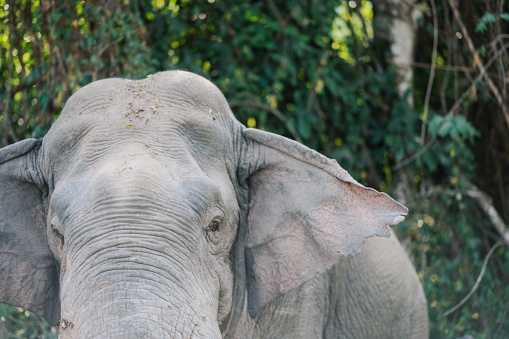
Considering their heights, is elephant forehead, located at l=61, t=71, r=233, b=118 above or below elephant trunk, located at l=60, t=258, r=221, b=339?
above

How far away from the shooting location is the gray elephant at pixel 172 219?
231 centimetres

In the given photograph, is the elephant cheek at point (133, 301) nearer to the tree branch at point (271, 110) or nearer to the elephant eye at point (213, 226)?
the elephant eye at point (213, 226)

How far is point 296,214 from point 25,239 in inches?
49.1

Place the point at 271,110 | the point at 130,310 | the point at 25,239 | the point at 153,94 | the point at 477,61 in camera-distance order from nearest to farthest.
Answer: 1. the point at 130,310
2. the point at 153,94
3. the point at 25,239
4. the point at 477,61
5. the point at 271,110

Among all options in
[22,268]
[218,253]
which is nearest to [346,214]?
[218,253]

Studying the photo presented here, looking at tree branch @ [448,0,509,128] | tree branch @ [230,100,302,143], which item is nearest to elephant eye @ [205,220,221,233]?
tree branch @ [230,100,302,143]

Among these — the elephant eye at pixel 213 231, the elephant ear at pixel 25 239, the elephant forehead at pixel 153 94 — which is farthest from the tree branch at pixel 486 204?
the elephant ear at pixel 25 239

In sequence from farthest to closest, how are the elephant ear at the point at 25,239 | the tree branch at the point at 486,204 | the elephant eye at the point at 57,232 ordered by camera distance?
the tree branch at the point at 486,204 < the elephant ear at the point at 25,239 < the elephant eye at the point at 57,232

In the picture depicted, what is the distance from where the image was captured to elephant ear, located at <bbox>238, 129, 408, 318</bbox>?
2.90 metres

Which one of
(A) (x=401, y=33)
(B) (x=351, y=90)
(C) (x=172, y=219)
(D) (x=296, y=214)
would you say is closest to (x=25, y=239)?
(C) (x=172, y=219)

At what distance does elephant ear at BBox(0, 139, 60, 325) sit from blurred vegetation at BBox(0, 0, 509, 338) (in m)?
2.00

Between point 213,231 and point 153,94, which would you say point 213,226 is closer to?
point 213,231

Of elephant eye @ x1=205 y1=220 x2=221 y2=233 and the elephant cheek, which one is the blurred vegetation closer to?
elephant eye @ x1=205 y1=220 x2=221 y2=233

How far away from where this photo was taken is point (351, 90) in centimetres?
627
